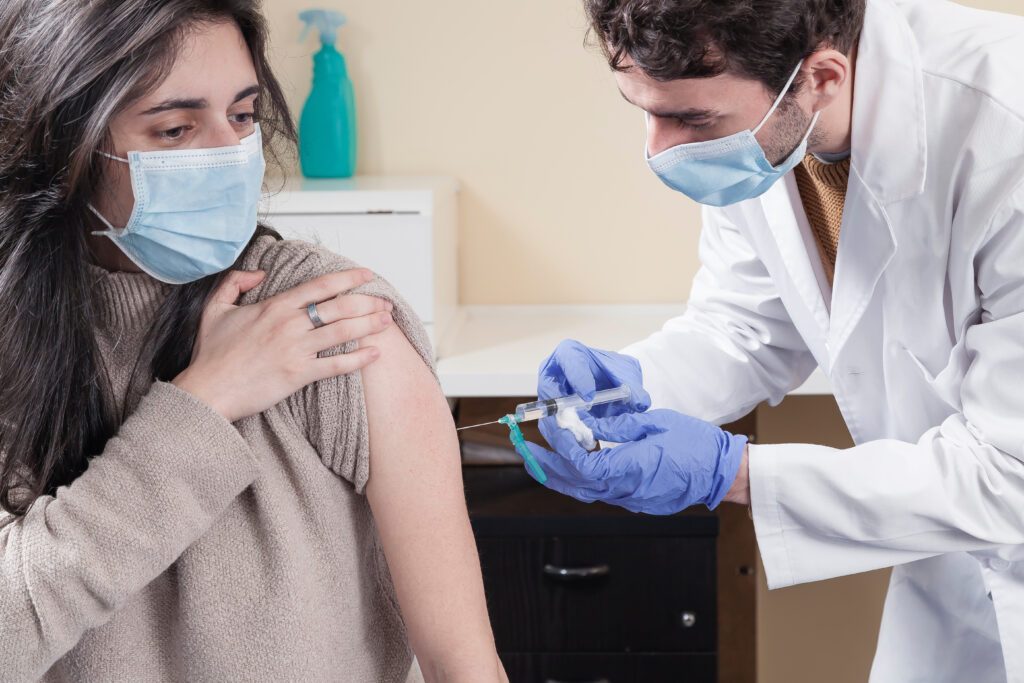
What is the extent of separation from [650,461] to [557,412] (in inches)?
5.0

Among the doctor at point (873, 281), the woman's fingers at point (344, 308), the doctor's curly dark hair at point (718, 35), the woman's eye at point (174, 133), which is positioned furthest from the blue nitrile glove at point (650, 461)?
the woman's eye at point (174, 133)

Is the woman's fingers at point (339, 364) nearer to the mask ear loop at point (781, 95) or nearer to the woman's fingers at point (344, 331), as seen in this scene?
the woman's fingers at point (344, 331)

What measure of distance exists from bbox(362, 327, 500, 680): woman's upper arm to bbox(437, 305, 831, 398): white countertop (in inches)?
30.7

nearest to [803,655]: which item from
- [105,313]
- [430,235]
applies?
[430,235]

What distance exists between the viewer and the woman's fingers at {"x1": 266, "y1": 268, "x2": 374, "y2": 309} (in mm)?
1067

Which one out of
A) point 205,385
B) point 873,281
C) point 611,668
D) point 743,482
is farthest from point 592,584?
point 205,385

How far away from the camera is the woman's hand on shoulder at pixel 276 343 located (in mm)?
1019

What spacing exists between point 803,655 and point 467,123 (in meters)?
1.47

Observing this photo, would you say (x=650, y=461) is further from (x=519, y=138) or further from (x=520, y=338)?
(x=519, y=138)

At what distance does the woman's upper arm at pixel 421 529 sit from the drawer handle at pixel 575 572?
84cm

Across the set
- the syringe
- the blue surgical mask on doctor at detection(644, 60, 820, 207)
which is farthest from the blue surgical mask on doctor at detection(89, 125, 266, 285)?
the blue surgical mask on doctor at detection(644, 60, 820, 207)

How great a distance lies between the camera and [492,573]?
192 centimetres

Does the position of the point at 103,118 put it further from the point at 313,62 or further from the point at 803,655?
the point at 803,655

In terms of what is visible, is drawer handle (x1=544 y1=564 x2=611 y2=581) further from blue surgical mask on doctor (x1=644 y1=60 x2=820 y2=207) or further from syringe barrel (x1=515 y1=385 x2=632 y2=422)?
blue surgical mask on doctor (x1=644 y1=60 x2=820 y2=207)
